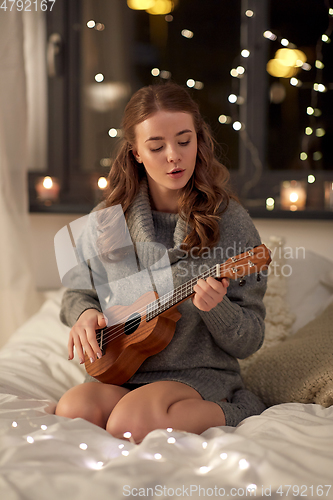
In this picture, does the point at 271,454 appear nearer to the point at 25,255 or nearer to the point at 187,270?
the point at 187,270

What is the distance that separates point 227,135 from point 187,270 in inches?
47.9

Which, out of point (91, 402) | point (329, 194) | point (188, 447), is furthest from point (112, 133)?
point (188, 447)

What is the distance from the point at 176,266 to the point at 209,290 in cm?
17

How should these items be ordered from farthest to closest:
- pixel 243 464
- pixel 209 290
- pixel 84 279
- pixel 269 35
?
pixel 269 35 → pixel 84 279 → pixel 209 290 → pixel 243 464

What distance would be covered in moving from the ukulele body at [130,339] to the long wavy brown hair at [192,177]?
0.18 metres

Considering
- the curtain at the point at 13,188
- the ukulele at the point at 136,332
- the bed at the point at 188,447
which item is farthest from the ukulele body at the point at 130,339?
the curtain at the point at 13,188

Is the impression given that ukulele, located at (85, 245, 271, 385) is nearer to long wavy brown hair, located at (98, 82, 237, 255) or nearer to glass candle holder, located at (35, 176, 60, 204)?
long wavy brown hair, located at (98, 82, 237, 255)

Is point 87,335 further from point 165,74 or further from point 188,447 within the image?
point 165,74

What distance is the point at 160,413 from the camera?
880 mm

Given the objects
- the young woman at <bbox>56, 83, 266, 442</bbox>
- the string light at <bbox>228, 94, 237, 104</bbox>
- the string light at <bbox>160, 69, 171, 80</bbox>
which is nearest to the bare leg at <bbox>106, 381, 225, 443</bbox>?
the young woman at <bbox>56, 83, 266, 442</bbox>

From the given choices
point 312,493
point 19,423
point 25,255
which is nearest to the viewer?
point 312,493

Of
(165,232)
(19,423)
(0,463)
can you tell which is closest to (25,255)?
(165,232)

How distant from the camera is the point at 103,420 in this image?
96cm

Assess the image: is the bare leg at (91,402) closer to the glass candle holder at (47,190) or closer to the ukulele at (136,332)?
the ukulele at (136,332)
